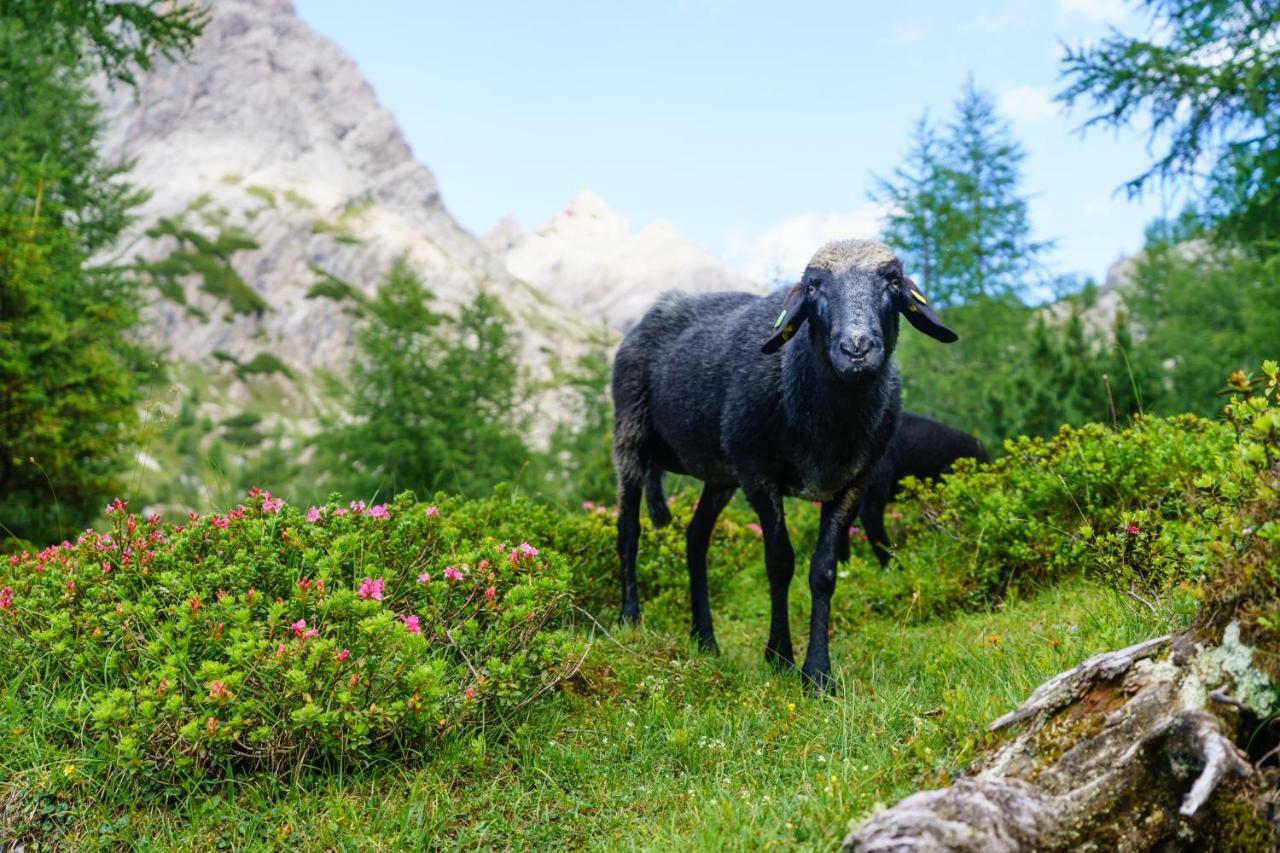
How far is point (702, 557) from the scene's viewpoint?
6789mm

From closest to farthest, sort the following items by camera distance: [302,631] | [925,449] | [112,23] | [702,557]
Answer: [302,631]
[702,557]
[925,449]
[112,23]

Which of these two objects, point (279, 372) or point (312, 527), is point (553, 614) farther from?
point (279, 372)

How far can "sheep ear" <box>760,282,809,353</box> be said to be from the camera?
16.8 ft

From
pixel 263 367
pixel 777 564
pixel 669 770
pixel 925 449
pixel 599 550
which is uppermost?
pixel 263 367

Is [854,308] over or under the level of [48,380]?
over

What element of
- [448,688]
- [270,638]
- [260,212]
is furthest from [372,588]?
[260,212]

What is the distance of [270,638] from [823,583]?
Result: 10.4ft

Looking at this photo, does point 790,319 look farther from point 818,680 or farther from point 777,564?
point 818,680

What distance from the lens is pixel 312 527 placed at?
4984 mm

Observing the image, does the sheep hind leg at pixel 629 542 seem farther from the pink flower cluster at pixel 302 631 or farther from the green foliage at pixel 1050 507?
the pink flower cluster at pixel 302 631

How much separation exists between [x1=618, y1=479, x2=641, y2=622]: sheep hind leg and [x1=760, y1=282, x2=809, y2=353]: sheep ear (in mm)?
2643

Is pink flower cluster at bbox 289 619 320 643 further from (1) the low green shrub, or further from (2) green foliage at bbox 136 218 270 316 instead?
(2) green foliage at bbox 136 218 270 316

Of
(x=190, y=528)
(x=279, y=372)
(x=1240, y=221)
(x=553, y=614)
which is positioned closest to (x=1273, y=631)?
(x=553, y=614)

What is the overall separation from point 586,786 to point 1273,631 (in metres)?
2.74
